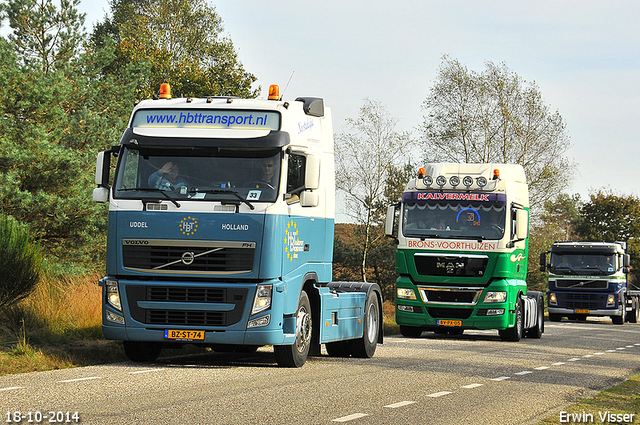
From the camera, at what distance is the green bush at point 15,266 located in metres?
13.9

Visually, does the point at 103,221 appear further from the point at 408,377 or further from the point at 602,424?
the point at 602,424

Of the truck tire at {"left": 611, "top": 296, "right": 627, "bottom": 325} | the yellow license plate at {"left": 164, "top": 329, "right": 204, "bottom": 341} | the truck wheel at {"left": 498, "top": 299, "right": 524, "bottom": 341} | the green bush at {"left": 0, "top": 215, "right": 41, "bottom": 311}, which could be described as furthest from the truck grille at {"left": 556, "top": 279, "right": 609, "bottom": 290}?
the yellow license plate at {"left": 164, "top": 329, "right": 204, "bottom": 341}

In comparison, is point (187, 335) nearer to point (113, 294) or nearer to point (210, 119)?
point (113, 294)

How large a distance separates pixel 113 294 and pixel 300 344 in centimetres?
272

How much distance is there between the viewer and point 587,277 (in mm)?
33375

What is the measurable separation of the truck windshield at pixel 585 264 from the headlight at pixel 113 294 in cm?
2500

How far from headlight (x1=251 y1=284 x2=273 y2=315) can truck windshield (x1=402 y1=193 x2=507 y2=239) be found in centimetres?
904

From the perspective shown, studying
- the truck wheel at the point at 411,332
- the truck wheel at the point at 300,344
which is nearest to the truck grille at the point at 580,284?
the truck wheel at the point at 411,332

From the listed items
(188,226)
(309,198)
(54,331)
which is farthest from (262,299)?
(54,331)

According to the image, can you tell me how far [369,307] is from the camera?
48.9 feet

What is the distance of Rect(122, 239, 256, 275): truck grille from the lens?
11.2 m

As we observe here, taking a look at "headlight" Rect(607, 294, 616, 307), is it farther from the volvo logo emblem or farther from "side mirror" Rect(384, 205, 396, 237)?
the volvo logo emblem

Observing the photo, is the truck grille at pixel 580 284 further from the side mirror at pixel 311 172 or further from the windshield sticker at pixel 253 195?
the windshield sticker at pixel 253 195

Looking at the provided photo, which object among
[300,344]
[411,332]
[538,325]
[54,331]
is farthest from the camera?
[538,325]
